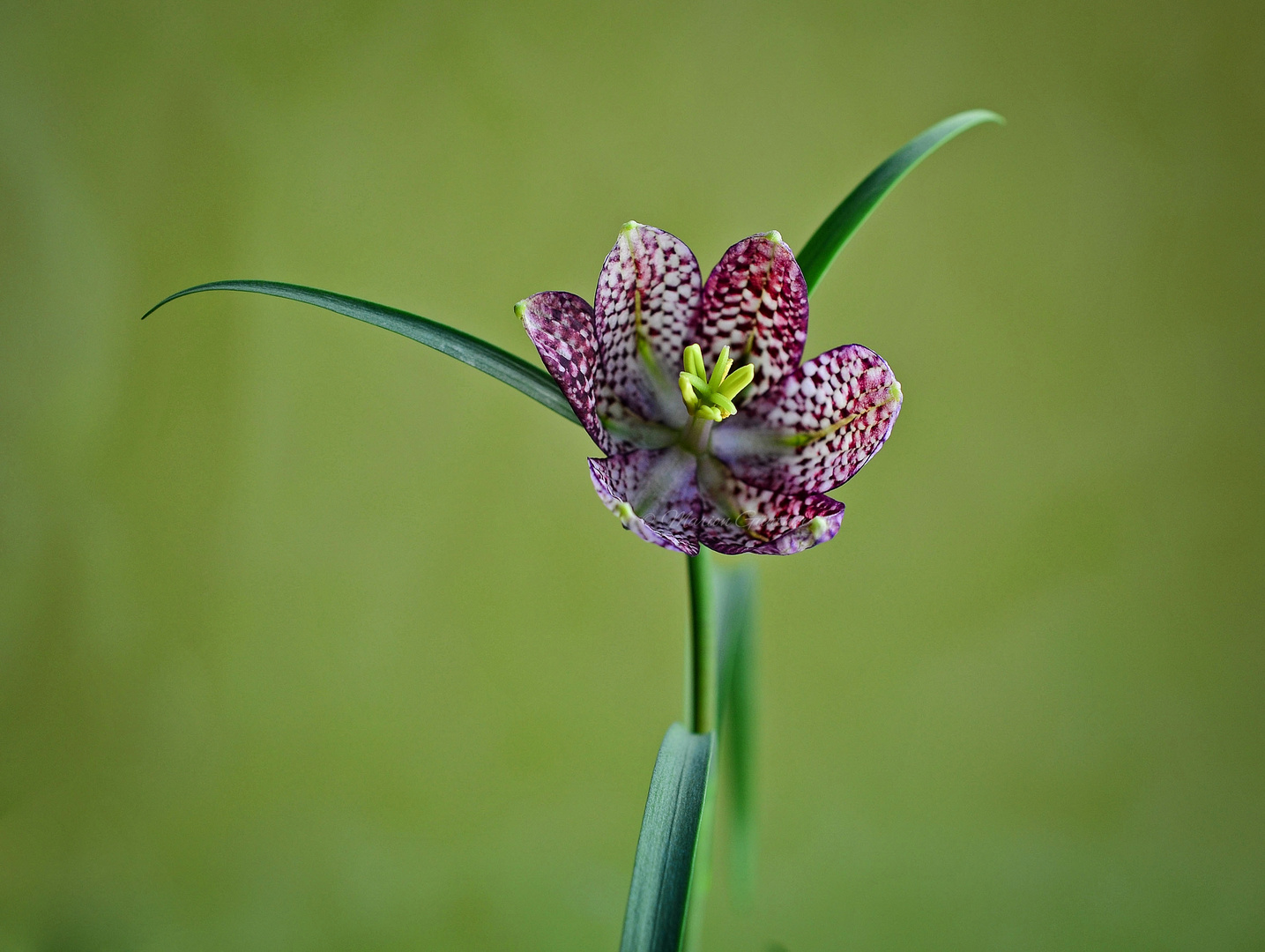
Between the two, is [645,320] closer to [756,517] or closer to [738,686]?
[756,517]

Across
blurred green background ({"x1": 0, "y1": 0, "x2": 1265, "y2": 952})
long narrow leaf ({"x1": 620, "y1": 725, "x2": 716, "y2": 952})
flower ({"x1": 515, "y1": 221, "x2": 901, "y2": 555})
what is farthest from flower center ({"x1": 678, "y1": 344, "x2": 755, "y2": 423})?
blurred green background ({"x1": 0, "y1": 0, "x2": 1265, "y2": 952})

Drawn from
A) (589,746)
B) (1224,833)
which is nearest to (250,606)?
(589,746)

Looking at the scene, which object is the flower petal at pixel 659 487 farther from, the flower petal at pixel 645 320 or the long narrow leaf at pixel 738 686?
the long narrow leaf at pixel 738 686

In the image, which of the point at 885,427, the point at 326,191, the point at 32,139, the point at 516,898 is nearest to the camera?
the point at 885,427

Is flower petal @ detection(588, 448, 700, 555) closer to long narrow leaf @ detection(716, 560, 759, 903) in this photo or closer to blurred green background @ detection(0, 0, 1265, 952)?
long narrow leaf @ detection(716, 560, 759, 903)

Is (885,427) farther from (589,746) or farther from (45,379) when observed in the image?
(45,379)

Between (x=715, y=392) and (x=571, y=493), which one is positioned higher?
(x=571, y=493)

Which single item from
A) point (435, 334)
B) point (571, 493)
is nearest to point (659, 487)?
point (435, 334)

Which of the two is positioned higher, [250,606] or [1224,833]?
[250,606]
